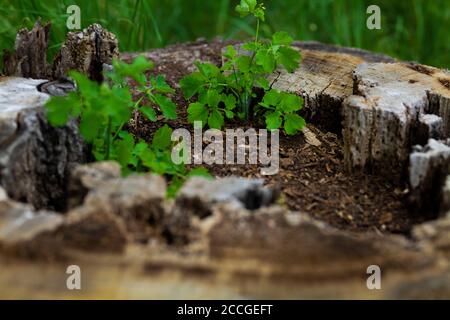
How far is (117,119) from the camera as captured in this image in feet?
8.32

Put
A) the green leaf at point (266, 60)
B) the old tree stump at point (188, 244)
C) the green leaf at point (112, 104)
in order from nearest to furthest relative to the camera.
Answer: the old tree stump at point (188, 244) < the green leaf at point (112, 104) < the green leaf at point (266, 60)

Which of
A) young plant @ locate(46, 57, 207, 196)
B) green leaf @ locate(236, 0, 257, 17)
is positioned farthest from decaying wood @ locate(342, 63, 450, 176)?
young plant @ locate(46, 57, 207, 196)

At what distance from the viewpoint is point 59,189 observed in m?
2.65

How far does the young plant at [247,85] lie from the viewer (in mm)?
2949

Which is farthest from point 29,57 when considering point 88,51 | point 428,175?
point 428,175

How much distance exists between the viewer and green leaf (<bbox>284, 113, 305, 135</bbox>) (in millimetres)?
2992

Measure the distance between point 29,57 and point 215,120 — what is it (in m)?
0.85

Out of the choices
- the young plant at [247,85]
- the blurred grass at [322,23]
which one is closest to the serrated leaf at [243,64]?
the young plant at [247,85]

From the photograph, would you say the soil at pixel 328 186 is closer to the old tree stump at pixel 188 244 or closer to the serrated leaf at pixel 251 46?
the old tree stump at pixel 188 244

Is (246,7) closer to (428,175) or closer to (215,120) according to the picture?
(215,120)

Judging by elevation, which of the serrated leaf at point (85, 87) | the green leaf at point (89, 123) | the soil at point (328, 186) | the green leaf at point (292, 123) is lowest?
the soil at point (328, 186)

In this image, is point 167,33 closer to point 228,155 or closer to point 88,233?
point 228,155

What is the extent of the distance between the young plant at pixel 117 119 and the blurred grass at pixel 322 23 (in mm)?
1581
